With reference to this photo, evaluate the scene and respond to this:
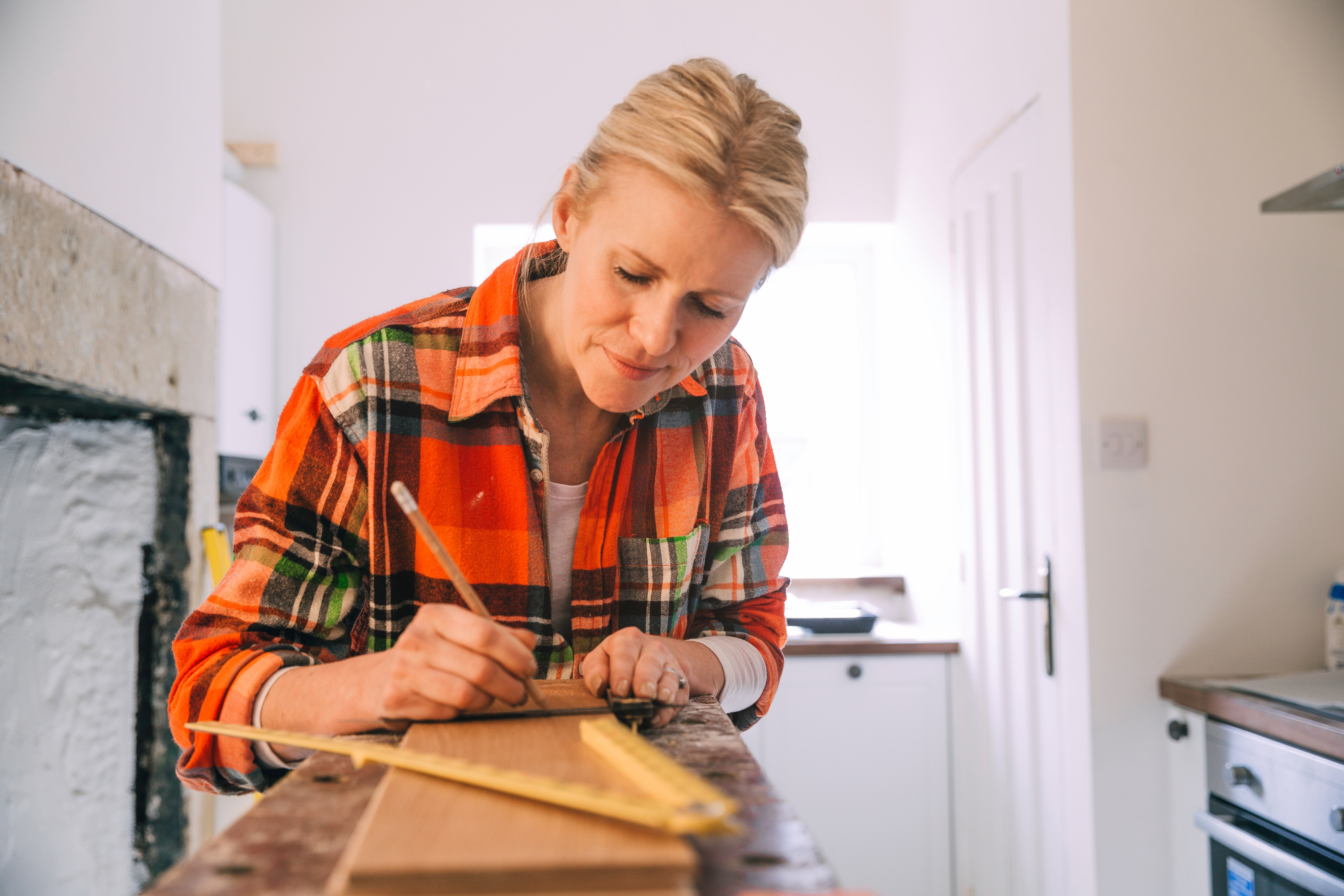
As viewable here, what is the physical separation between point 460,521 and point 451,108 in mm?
2396

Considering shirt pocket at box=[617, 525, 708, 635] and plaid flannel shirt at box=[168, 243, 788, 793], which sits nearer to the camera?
plaid flannel shirt at box=[168, 243, 788, 793]

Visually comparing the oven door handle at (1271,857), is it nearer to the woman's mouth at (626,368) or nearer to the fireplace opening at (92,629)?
the woman's mouth at (626,368)

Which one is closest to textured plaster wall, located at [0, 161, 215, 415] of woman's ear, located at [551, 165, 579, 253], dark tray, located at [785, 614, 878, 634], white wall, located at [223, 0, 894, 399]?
woman's ear, located at [551, 165, 579, 253]

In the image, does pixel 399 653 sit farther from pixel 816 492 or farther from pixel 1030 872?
pixel 816 492

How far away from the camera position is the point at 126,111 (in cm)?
139

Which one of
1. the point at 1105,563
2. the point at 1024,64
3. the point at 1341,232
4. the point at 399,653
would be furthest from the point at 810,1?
the point at 399,653

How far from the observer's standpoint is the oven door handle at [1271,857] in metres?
1.23

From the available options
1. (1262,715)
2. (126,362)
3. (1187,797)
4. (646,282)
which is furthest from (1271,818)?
(126,362)

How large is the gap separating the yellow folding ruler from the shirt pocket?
38 cm

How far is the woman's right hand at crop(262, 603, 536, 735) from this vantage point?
0.59 m

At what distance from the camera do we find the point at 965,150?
90.2 inches

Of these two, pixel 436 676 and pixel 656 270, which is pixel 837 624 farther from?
pixel 436 676

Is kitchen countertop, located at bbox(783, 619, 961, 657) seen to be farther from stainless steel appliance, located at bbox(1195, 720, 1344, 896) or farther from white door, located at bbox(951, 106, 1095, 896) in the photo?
stainless steel appliance, located at bbox(1195, 720, 1344, 896)

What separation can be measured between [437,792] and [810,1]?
10.1 feet
